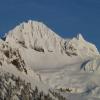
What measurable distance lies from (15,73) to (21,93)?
9.38 metres

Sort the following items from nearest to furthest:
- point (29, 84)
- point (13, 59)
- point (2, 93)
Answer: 1. point (2, 93)
2. point (29, 84)
3. point (13, 59)

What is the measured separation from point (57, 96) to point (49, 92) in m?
1.91

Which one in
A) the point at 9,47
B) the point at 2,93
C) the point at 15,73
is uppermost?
the point at 9,47

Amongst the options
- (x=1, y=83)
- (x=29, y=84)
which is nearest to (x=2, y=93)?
(x=1, y=83)

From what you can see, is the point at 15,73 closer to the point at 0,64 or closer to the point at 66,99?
the point at 0,64

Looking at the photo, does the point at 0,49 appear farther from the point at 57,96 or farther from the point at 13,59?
the point at 57,96

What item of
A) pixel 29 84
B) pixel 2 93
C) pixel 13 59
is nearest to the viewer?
pixel 2 93

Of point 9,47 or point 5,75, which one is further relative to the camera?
point 9,47

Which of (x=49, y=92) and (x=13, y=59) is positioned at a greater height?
(x=13, y=59)

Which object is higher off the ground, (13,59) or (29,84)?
(13,59)

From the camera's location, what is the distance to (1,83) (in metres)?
98.6

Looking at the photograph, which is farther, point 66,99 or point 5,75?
point 66,99

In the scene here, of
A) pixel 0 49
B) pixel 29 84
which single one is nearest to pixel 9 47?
pixel 0 49

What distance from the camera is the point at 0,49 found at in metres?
112
